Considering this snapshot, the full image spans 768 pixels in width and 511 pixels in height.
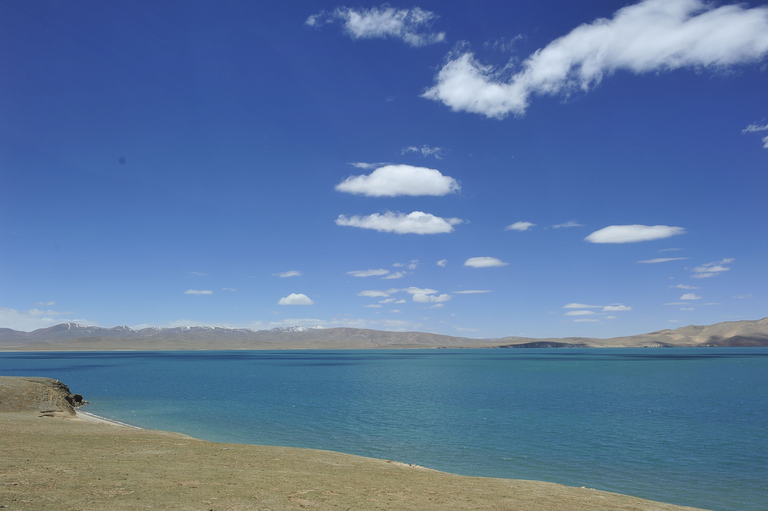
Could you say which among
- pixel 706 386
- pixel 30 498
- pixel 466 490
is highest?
pixel 30 498

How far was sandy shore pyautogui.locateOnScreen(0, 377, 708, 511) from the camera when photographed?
13.5m

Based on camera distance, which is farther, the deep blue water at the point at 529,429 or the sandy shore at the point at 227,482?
the deep blue water at the point at 529,429

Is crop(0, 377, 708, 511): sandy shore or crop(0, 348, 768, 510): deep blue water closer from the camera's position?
crop(0, 377, 708, 511): sandy shore

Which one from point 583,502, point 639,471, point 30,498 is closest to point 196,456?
point 30,498

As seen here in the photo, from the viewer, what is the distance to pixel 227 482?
1606cm

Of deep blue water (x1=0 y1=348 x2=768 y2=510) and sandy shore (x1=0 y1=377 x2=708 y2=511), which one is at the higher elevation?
sandy shore (x1=0 y1=377 x2=708 y2=511)

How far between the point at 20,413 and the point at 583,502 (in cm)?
4058

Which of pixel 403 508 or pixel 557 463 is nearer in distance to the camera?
pixel 403 508

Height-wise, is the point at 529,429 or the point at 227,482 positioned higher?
the point at 227,482

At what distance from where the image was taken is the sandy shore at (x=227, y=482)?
44.3 feet

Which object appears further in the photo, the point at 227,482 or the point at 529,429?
the point at 529,429

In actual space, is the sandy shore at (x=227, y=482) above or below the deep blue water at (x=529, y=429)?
above

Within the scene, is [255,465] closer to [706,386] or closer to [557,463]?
[557,463]

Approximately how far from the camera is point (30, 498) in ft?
41.2
